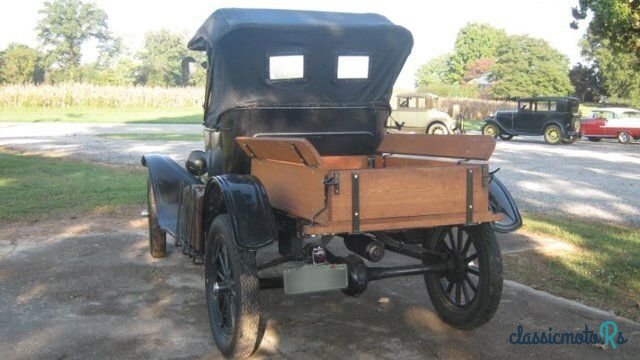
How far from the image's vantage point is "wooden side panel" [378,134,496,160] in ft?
12.5

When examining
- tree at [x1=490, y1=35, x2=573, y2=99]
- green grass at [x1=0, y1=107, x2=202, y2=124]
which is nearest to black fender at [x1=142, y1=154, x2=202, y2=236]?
green grass at [x1=0, y1=107, x2=202, y2=124]

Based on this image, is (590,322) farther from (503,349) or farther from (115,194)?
(115,194)

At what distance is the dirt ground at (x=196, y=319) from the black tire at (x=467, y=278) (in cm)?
13

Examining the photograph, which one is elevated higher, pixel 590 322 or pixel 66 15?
pixel 66 15

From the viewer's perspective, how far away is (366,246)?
3.86 m

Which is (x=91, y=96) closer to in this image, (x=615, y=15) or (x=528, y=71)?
(x=615, y=15)

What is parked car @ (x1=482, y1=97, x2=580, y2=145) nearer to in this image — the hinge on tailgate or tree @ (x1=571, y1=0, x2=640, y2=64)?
tree @ (x1=571, y1=0, x2=640, y2=64)

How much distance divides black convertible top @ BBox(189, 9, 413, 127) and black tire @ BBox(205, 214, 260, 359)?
47.2 inches

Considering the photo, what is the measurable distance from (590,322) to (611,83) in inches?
2183

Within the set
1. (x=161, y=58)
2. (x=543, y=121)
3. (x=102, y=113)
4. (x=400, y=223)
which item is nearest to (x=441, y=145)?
(x=400, y=223)

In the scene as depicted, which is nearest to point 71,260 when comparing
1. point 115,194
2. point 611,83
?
point 115,194

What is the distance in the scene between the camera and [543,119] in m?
22.4

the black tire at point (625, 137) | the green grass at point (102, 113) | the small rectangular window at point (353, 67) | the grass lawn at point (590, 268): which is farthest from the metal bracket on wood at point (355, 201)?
the green grass at point (102, 113)

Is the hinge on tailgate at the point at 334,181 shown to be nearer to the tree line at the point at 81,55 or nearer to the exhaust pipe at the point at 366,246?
the exhaust pipe at the point at 366,246
